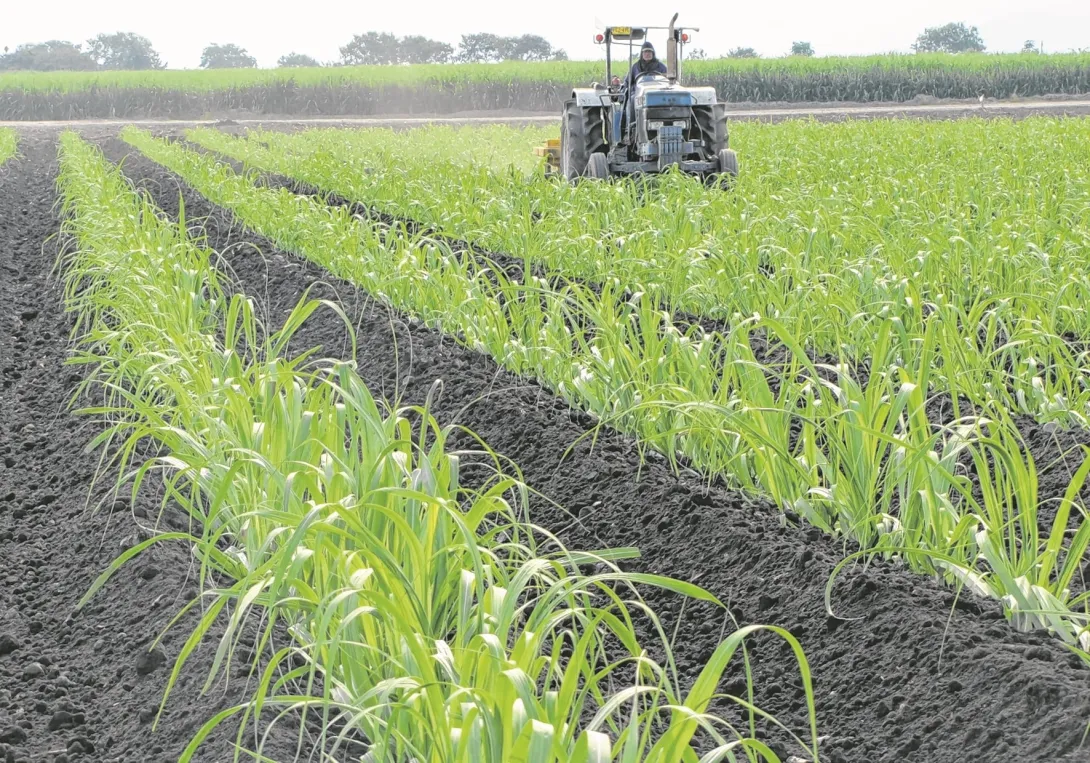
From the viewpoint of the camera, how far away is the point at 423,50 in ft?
224

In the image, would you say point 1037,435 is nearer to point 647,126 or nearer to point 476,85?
point 647,126

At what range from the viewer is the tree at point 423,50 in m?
68.1

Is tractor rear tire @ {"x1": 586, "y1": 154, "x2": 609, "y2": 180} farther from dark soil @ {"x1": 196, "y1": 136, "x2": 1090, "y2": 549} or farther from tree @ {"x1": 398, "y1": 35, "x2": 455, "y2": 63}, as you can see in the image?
tree @ {"x1": 398, "y1": 35, "x2": 455, "y2": 63}

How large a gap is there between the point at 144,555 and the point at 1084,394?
2979 mm

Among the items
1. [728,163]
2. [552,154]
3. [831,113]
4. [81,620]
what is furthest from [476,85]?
[81,620]

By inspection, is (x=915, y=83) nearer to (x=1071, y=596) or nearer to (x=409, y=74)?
(x=409, y=74)

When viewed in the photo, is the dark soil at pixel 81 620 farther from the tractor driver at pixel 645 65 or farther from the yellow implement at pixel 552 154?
the yellow implement at pixel 552 154

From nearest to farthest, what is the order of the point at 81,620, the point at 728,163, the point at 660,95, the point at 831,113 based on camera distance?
the point at 81,620
the point at 660,95
the point at 728,163
the point at 831,113

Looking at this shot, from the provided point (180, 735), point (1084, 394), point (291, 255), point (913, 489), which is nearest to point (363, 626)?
point (180, 735)

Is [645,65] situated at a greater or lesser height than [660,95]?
greater

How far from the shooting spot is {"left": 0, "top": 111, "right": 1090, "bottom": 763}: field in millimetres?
2105

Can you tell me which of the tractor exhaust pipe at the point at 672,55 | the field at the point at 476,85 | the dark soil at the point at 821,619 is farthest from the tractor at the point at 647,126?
the field at the point at 476,85

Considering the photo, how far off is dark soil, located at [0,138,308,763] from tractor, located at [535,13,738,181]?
22.5 feet

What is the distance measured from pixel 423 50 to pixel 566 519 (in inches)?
2666
